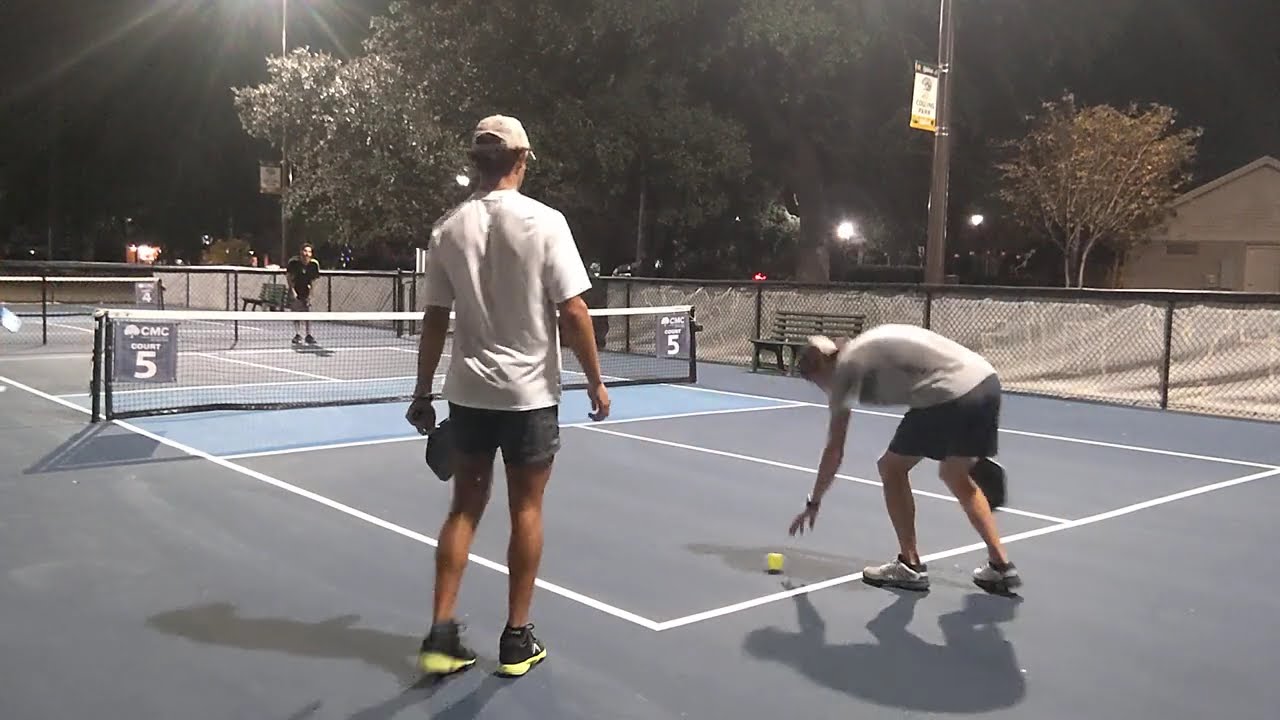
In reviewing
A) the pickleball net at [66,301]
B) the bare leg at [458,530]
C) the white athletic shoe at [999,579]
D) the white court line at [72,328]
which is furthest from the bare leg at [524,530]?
the white court line at [72,328]

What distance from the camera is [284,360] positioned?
1855 cm

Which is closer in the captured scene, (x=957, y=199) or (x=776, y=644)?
(x=776, y=644)

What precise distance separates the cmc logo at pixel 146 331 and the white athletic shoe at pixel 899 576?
7.54m

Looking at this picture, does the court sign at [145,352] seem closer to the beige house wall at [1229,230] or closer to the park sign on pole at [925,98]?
the park sign on pole at [925,98]

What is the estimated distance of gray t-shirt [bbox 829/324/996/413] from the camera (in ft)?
17.9

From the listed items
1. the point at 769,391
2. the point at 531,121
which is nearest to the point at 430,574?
the point at 769,391

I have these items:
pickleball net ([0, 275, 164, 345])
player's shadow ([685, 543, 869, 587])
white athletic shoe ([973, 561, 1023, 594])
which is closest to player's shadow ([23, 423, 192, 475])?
player's shadow ([685, 543, 869, 587])

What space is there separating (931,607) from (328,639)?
2.97 metres

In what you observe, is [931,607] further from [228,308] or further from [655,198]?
[228,308]

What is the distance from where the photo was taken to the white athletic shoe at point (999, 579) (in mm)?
5922

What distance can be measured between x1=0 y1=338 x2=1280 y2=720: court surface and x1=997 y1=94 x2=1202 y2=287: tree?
2162 cm

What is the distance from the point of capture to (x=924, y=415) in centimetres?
570

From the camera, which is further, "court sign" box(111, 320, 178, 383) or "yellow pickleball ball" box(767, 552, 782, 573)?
"court sign" box(111, 320, 178, 383)

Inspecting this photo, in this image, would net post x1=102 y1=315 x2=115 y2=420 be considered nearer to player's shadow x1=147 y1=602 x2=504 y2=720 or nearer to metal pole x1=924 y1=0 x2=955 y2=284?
player's shadow x1=147 y1=602 x2=504 y2=720
